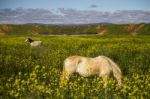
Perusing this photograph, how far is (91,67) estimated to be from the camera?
14.5m

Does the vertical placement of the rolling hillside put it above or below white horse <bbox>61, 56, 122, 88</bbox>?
below

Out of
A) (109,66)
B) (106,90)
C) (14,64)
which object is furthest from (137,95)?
(14,64)

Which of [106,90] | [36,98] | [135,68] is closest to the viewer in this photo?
[36,98]

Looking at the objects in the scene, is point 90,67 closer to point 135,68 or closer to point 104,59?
point 104,59

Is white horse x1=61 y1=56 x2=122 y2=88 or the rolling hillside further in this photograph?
the rolling hillside

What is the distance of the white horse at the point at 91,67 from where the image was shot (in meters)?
14.5

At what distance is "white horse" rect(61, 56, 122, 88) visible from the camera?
1455 cm

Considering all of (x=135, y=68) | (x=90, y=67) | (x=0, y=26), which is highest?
(x=90, y=67)

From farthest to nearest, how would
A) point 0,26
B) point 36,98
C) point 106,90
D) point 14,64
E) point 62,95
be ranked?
point 0,26, point 14,64, point 106,90, point 62,95, point 36,98

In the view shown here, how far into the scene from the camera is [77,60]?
49.1 feet

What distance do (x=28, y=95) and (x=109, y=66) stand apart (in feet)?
19.4

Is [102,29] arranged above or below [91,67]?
below

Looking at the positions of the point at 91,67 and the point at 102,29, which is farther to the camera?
the point at 102,29

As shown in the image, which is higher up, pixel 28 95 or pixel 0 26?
pixel 28 95
